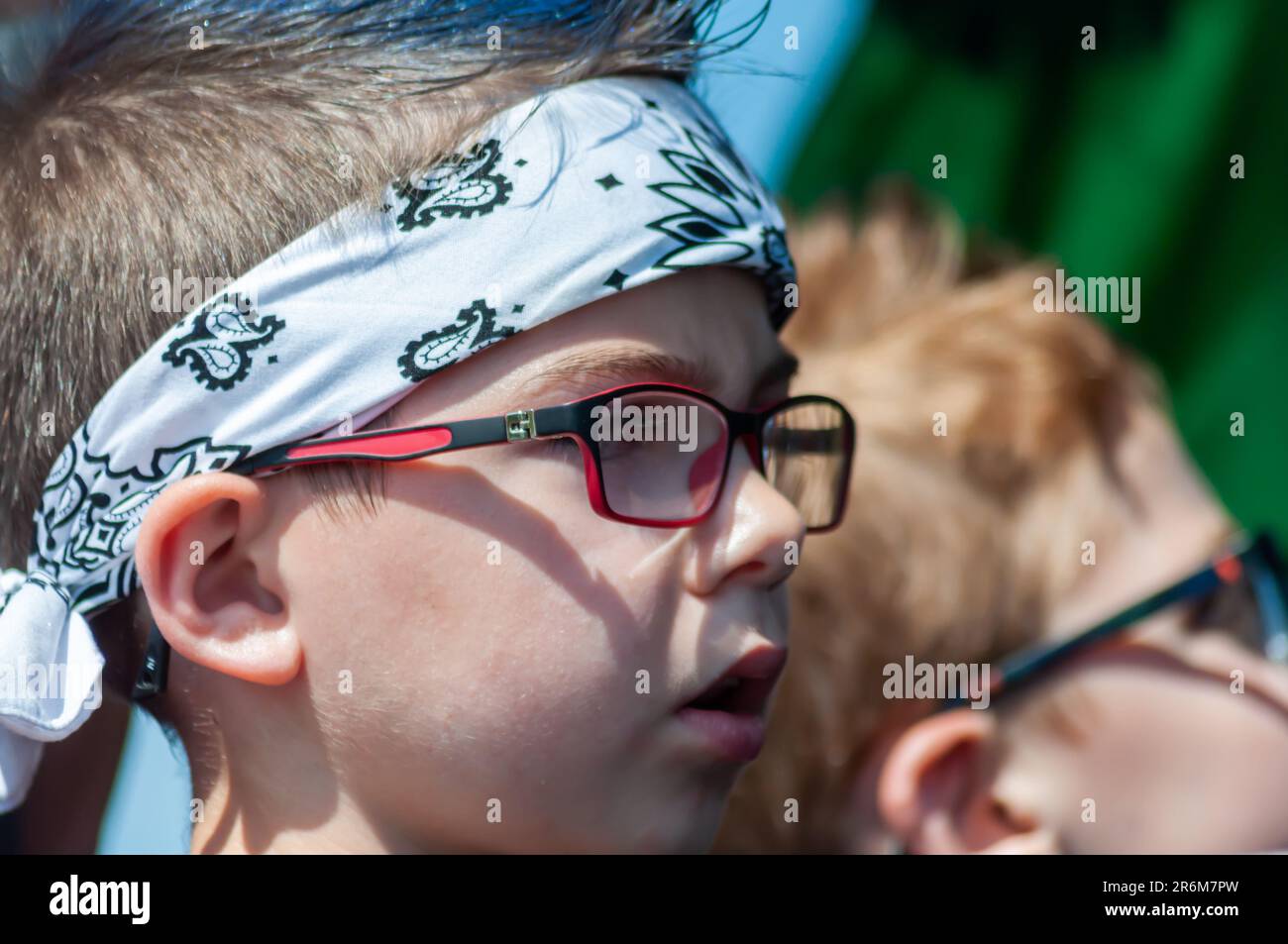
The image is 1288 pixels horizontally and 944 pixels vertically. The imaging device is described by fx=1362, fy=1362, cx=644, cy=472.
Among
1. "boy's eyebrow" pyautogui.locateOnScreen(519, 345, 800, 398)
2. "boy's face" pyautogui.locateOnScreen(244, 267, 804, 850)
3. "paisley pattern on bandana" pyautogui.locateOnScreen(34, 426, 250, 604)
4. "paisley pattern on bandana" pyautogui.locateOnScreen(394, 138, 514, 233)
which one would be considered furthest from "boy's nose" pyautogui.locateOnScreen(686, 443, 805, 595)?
"paisley pattern on bandana" pyautogui.locateOnScreen(34, 426, 250, 604)

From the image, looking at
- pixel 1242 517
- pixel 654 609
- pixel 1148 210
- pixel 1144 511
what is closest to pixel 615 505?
pixel 654 609

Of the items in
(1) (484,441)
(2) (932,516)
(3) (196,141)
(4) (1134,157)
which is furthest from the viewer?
(4) (1134,157)

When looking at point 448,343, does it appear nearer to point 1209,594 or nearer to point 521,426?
point 521,426

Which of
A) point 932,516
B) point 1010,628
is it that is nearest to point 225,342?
point 932,516

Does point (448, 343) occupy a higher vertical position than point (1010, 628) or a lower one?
higher

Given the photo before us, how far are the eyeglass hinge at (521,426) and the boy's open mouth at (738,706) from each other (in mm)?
334

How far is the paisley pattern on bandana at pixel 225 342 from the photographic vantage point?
56.4 inches

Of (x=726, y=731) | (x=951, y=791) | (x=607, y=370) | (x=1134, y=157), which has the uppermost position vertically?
(x=1134, y=157)

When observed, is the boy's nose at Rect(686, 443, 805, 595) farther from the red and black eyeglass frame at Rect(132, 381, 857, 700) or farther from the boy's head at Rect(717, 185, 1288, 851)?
the boy's head at Rect(717, 185, 1288, 851)

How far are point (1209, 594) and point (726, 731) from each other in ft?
4.10

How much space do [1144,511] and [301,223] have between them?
5.35 ft

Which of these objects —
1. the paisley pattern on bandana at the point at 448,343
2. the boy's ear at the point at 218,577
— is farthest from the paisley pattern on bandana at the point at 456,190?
the boy's ear at the point at 218,577

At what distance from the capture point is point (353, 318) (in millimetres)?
1428

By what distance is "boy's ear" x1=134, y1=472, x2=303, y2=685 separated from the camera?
1.42 metres
